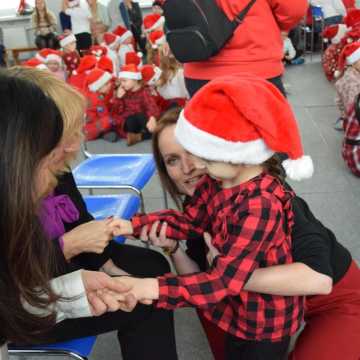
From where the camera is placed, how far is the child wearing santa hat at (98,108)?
429 cm

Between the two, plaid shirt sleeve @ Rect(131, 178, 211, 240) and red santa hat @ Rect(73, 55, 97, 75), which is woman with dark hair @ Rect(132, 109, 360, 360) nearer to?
plaid shirt sleeve @ Rect(131, 178, 211, 240)

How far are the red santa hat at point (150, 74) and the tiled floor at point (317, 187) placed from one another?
62 cm

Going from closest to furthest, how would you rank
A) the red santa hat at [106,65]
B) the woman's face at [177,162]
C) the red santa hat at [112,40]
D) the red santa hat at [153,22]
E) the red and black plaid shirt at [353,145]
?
the woman's face at [177,162] < the red and black plaid shirt at [353,145] < the red santa hat at [106,65] < the red santa hat at [153,22] < the red santa hat at [112,40]

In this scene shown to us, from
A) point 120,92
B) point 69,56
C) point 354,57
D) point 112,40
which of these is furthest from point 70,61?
point 354,57

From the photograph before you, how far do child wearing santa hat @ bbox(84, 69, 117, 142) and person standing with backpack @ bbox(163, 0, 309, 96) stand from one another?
2397 mm

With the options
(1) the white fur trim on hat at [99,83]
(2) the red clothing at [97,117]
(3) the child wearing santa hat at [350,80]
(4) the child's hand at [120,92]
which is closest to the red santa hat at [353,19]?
(3) the child wearing santa hat at [350,80]

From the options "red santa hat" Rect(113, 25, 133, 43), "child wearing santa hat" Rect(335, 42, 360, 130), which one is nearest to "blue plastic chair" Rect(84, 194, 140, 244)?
"child wearing santa hat" Rect(335, 42, 360, 130)

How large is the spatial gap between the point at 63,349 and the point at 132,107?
11.0 ft

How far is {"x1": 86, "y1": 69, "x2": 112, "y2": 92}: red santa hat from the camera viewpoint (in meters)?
4.28

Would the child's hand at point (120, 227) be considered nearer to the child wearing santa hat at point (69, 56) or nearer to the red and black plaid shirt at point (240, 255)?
the red and black plaid shirt at point (240, 255)

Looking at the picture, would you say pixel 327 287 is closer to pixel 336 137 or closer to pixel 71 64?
pixel 336 137

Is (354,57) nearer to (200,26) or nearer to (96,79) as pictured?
(200,26)

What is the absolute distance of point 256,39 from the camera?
197cm

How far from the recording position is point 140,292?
1.06 m
